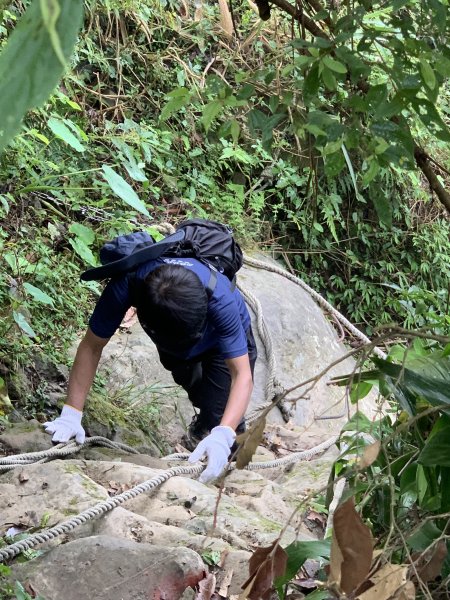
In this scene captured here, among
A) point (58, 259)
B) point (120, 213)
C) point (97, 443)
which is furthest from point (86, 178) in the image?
point (97, 443)

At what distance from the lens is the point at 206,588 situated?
1759mm

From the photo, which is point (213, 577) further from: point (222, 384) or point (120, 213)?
point (120, 213)

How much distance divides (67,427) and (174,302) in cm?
75

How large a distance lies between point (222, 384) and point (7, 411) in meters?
1.12

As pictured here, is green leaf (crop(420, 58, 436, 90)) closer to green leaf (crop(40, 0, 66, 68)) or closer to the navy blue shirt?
green leaf (crop(40, 0, 66, 68))

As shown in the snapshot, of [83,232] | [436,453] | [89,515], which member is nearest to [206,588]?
[89,515]

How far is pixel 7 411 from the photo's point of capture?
126 inches

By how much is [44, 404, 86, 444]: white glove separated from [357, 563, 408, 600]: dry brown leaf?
211 cm

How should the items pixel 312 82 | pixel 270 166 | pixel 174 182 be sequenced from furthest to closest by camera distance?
pixel 270 166 → pixel 174 182 → pixel 312 82

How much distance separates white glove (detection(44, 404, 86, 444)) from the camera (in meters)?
2.92

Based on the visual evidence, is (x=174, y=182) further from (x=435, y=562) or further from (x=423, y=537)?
(x=435, y=562)

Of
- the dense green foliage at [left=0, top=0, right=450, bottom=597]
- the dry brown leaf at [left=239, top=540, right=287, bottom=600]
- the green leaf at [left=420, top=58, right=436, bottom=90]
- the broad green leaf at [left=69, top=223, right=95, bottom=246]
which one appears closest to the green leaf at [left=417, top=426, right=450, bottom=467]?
the dense green foliage at [left=0, top=0, right=450, bottom=597]

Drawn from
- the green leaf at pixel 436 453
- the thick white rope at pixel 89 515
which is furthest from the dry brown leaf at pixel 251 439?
the thick white rope at pixel 89 515

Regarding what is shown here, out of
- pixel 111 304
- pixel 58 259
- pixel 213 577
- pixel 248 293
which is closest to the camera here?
pixel 213 577
